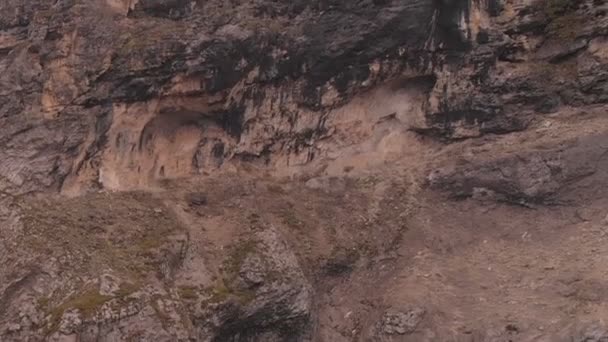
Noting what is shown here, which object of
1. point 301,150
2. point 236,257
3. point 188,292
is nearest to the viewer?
point 188,292

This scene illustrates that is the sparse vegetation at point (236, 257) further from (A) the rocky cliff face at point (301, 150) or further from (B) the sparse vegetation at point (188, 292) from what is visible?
(B) the sparse vegetation at point (188, 292)

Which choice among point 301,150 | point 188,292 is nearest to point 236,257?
point 188,292

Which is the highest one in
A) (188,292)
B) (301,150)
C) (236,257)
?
(301,150)

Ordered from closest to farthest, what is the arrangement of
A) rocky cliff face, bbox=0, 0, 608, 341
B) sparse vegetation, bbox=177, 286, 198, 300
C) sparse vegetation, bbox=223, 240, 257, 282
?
sparse vegetation, bbox=177, 286, 198, 300
rocky cliff face, bbox=0, 0, 608, 341
sparse vegetation, bbox=223, 240, 257, 282

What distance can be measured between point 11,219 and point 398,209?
12515 mm

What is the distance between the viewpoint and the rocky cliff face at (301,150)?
21328mm

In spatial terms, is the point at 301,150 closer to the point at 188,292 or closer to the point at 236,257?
the point at 236,257

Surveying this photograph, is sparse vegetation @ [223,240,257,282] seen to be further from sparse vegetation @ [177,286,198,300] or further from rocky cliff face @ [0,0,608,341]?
sparse vegetation @ [177,286,198,300]

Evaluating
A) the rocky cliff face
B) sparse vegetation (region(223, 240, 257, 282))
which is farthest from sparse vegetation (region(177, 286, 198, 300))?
sparse vegetation (region(223, 240, 257, 282))

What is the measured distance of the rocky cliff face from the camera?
21.3 meters

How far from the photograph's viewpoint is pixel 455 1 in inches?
1018

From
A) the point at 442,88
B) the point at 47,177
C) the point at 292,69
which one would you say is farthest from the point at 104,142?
the point at 442,88

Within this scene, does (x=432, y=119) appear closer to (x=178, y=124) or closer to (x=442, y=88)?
(x=442, y=88)

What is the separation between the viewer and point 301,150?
1064 inches
